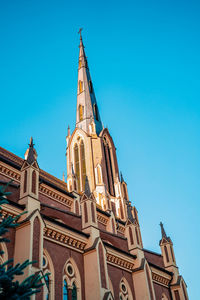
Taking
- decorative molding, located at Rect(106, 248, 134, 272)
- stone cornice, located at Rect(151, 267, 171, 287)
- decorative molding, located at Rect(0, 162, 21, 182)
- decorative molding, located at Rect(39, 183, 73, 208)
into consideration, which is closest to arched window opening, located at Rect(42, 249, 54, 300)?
decorative molding, located at Rect(106, 248, 134, 272)

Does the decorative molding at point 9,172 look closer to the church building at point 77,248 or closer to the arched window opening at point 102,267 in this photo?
the church building at point 77,248

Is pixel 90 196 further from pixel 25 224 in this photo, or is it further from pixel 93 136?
pixel 93 136

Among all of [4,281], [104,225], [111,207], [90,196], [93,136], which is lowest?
[4,281]

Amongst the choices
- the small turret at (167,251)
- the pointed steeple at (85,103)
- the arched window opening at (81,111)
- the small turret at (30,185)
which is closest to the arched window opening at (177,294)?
the small turret at (167,251)

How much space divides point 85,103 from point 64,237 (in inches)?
1047

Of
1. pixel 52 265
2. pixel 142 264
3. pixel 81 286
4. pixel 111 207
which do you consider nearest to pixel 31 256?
pixel 52 265

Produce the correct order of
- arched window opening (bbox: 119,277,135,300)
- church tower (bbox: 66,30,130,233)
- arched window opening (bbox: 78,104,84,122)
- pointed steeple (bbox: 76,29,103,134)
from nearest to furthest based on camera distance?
arched window opening (bbox: 119,277,135,300) → church tower (bbox: 66,30,130,233) → pointed steeple (bbox: 76,29,103,134) → arched window opening (bbox: 78,104,84,122)

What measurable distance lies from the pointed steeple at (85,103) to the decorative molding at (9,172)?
1717 centimetres

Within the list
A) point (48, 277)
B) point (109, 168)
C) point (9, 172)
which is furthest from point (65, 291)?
point (109, 168)

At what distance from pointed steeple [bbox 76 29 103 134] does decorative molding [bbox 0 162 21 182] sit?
676 inches

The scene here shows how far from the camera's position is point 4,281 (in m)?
7.50

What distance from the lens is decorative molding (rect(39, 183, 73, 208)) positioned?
22569 mm

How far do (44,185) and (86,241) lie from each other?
6.47 meters

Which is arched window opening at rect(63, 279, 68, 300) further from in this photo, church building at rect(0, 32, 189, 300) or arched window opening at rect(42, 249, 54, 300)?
arched window opening at rect(42, 249, 54, 300)
